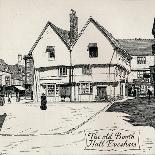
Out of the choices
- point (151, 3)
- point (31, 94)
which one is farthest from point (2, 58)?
point (151, 3)


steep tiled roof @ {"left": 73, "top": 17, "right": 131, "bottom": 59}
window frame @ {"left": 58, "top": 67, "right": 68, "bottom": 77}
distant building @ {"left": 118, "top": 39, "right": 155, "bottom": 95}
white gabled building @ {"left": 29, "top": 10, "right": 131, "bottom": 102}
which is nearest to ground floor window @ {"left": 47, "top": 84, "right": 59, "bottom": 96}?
white gabled building @ {"left": 29, "top": 10, "right": 131, "bottom": 102}

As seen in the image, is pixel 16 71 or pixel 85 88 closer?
pixel 16 71

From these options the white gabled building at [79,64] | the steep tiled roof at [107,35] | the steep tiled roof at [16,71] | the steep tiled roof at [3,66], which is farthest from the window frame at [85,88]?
the steep tiled roof at [3,66]

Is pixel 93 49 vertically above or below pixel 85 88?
above

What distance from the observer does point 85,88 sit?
5957 millimetres

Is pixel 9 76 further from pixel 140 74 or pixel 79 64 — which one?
pixel 140 74

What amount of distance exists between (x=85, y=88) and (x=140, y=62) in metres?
0.52

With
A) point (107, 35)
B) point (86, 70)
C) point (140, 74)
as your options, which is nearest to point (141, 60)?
point (140, 74)

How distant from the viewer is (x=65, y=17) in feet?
19.5

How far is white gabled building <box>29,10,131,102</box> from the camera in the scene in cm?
604

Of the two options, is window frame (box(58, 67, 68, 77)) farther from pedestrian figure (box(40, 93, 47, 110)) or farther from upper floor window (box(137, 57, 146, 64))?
upper floor window (box(137, 57, 146, 64))
